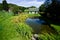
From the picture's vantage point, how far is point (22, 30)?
15.1m

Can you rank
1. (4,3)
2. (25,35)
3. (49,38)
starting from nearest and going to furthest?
(49,38) < (25,35) < (4,3)

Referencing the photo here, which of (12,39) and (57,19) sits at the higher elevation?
(12,39)

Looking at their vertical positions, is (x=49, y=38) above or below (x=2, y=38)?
below

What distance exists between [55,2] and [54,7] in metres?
1.39

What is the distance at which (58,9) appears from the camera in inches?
1193

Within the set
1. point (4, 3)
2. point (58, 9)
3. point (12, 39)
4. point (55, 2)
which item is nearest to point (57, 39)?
point (12, 39)

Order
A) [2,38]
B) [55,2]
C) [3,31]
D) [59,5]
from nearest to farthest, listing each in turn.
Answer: [2,38]
[3,31]
[59,5]
[55,2]

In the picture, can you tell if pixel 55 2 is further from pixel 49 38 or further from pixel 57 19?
pixel 49 38

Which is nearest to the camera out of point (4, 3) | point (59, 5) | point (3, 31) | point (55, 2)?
point (3, 31)

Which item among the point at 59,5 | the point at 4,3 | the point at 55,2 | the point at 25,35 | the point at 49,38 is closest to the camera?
the point at 49,38

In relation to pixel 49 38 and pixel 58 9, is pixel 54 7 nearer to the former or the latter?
pixel 58 9

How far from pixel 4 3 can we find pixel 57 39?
58.2 metres

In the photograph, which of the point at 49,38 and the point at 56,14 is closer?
the point at 49,38

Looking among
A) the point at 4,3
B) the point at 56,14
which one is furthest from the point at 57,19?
the point at 4,3
